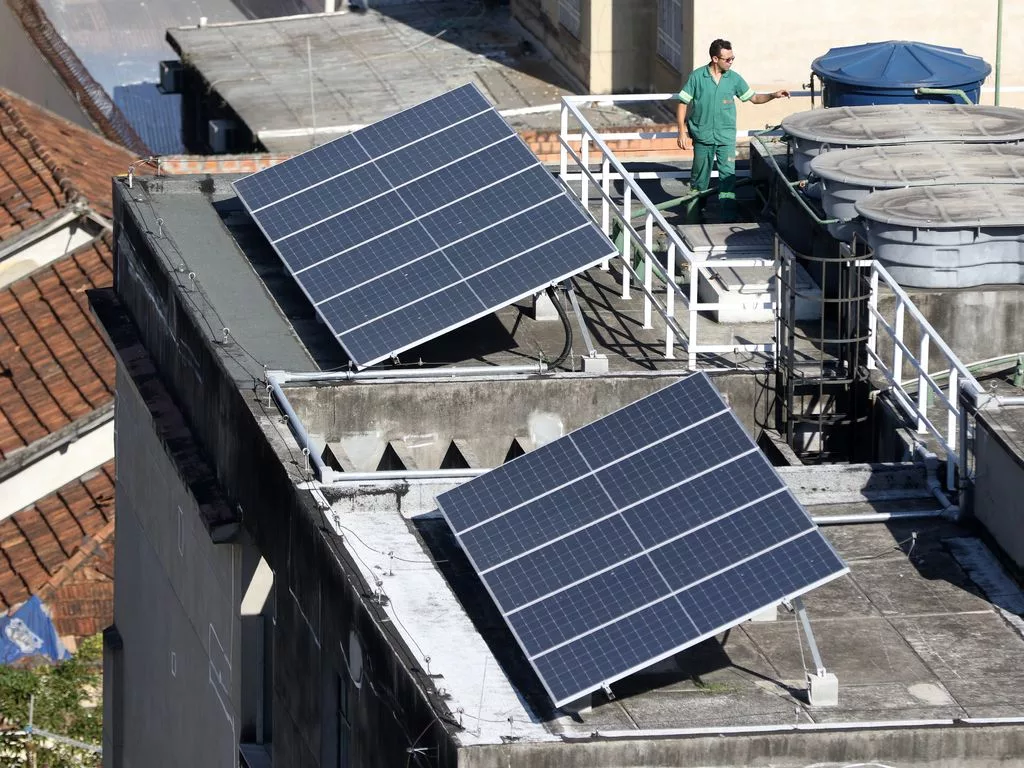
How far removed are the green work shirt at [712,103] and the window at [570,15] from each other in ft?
61.7

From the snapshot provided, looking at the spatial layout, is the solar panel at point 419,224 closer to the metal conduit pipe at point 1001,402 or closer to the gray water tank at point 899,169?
the gray water tank at point 899,169

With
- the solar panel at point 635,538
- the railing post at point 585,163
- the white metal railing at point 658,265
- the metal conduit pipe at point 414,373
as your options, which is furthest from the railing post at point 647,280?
the solar panel at point 635,538

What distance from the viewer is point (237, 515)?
59.4 ft

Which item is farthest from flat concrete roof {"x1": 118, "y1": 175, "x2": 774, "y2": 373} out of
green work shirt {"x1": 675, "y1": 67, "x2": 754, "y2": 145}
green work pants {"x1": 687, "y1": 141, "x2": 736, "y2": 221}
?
green work shirt {"x1": 675, "y1": 67, "x2": 754, "y2": 145}

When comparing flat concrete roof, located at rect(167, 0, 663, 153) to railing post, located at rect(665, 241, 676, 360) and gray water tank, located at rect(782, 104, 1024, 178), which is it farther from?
railing post, located at rect(665, 241, 676, 360)

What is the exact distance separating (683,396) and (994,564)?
238 cm

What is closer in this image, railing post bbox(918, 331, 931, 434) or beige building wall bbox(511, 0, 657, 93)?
railing post bbox(918, 331, 931, 434)

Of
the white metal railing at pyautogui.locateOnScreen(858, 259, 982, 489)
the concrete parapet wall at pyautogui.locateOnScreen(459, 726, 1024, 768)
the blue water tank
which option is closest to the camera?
the concrete parapet wall at pyautogui.locateOnScreen(459, 726, 1024, 768)

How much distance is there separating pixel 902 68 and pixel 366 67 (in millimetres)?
21408

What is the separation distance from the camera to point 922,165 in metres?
20.4

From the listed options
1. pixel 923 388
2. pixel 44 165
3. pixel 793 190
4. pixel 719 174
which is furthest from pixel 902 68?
pixel 44 165

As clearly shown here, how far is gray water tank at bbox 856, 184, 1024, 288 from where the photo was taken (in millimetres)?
18750

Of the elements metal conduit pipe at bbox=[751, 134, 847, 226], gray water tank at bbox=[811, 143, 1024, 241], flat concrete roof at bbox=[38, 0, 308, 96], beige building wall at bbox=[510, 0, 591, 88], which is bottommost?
flat concrete roof at bbox=[38, 0, 308, 96]

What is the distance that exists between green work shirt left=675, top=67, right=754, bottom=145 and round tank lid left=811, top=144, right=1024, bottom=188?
81.3 inches
